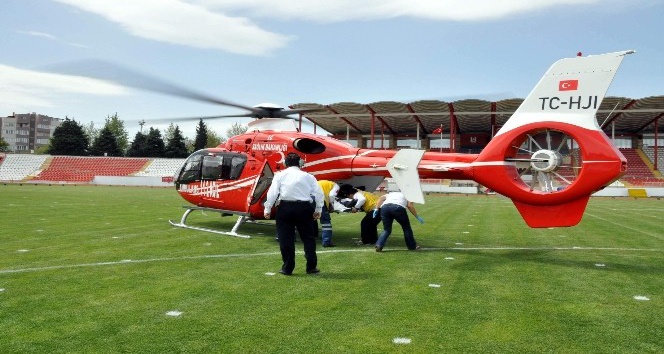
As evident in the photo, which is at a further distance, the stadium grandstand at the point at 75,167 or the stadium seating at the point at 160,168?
the stadium seating at the point at 160,168

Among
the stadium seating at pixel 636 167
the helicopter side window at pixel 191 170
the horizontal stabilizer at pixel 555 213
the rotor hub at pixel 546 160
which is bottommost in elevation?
the horizontal stabilizer at pixel 555 213

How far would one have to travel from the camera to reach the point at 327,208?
1096 centimetres

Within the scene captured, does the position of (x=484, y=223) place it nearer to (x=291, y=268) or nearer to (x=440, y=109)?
(x=291, y=268)

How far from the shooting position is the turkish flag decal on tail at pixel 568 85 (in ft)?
29.7

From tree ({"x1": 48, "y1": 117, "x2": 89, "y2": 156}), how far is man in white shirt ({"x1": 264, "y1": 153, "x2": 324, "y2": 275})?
82.2 metres

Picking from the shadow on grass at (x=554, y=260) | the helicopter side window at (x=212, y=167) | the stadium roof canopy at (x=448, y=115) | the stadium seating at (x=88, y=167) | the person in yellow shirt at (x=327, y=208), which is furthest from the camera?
the stadium seating at (x=88, y=167)

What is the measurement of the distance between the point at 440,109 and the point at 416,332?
150ft

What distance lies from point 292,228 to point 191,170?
21.6ft

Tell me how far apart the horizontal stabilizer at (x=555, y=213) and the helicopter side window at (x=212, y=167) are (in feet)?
24.3

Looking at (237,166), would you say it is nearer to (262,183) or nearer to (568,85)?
(262,183)

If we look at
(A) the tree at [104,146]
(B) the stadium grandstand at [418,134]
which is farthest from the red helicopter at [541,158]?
(A) the tree at [104,146]

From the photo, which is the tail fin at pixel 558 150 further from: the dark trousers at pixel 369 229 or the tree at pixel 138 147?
the tree at pixel 138 147

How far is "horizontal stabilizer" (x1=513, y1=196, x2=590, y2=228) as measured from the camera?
29.5ft

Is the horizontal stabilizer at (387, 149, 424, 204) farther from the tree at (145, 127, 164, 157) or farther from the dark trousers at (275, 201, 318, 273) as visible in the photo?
the tree at (145, 127, 164, 157)
